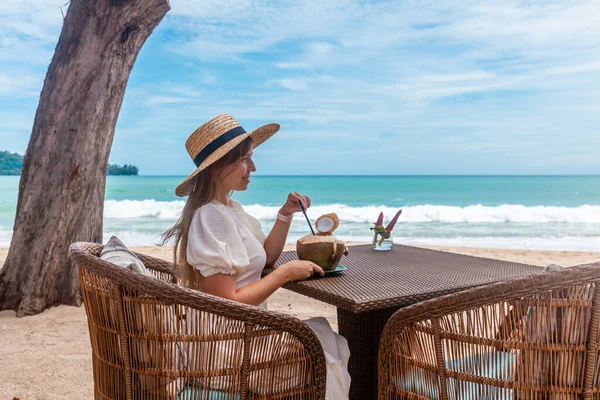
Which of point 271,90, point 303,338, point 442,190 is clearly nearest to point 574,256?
point 303,338

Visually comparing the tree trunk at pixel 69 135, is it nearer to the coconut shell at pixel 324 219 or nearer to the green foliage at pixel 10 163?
the coconut shell at pixel 324 219

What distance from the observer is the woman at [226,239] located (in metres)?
1.67

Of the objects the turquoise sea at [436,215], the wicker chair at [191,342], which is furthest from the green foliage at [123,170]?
the wicker chair at [191,342]

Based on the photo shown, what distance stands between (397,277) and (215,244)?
0.71 m

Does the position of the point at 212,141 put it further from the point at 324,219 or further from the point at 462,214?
the point at 462,214

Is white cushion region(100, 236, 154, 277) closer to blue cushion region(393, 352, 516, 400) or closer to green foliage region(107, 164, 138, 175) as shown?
blue cushion region(393, 352, 516, 400)

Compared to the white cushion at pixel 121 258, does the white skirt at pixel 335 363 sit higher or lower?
lower

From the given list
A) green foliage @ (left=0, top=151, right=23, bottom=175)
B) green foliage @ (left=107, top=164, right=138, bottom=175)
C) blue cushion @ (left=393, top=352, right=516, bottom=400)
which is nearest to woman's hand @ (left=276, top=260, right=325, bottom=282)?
blue cushion @ (left=393, top=352, right=516, bottom=400)

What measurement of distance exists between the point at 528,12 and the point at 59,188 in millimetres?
31891

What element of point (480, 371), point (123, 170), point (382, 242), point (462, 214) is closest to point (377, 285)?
point (480, 371)

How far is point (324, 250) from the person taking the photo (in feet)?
6.66

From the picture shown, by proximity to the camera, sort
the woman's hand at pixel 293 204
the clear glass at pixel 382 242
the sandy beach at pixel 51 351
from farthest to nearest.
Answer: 1. the sandy beach at pixel 51 351
2. the clear glass at pixel 382 242
3. the woman's hand at pixel 293 204

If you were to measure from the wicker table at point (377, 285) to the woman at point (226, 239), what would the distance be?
0.13 meters

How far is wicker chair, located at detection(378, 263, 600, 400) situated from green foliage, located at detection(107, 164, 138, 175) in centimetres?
4185
